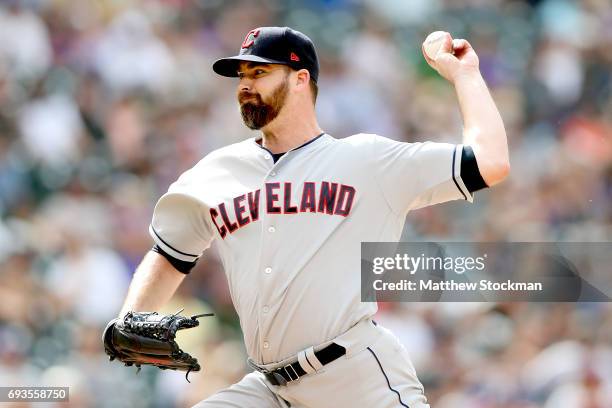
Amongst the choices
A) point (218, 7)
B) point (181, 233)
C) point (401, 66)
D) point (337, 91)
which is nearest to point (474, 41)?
point (401, 66)

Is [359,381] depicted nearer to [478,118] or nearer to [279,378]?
[279,378]

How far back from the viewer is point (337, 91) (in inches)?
369

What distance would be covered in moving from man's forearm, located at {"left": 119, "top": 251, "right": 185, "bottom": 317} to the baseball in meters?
1.28

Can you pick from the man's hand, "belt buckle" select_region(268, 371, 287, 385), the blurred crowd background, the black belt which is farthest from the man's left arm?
the blurred crowd background

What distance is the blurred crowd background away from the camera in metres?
7.16

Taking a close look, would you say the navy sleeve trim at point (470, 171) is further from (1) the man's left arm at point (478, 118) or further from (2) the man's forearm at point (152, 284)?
(2) the man's forearm at point (152, 284)

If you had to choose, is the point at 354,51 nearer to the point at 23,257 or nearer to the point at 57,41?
the point at 57,41

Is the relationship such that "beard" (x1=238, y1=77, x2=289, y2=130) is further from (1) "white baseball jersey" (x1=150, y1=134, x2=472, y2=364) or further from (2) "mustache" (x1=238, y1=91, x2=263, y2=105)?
(1) "white baseball jersey" (x1=150, y1=134, x2=472, y2=364)

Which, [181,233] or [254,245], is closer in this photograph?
[254,245]

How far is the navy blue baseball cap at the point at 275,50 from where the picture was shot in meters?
Result: 4.04

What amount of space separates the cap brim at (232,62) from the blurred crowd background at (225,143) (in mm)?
3306

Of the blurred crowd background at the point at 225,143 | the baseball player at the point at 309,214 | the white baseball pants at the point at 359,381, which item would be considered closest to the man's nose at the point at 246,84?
the baseball player at the point at 309,214

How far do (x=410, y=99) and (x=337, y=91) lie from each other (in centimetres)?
65

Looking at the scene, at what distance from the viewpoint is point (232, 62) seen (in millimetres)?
4082
